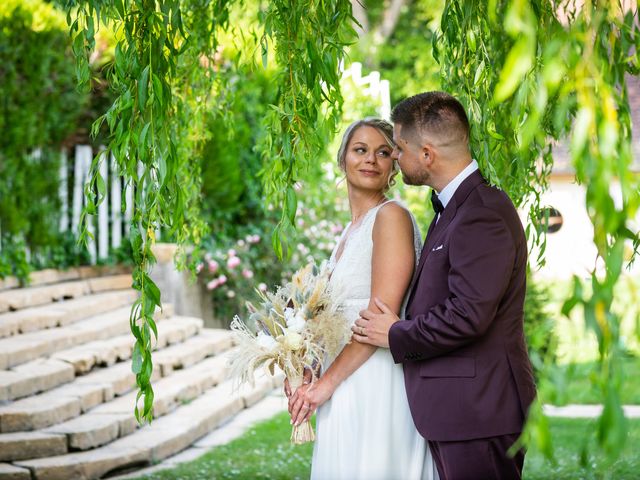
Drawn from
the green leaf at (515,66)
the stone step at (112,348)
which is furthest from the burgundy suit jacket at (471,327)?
the stone step at (112,348)

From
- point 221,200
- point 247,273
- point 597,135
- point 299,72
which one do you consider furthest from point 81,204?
point 597,135

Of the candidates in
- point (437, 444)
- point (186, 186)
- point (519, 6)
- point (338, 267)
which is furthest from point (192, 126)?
point (519, 6)

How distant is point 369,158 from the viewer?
11.5 ft

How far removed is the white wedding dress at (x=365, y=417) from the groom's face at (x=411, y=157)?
0.30m

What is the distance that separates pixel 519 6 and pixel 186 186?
3.38 metres

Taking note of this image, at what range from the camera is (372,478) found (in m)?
3.35

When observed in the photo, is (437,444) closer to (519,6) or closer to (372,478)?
(372,478)

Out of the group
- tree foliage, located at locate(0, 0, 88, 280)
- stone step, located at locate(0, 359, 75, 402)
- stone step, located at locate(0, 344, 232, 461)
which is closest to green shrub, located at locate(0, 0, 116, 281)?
tree foliage, located at locate(0, 0, 88, 280)

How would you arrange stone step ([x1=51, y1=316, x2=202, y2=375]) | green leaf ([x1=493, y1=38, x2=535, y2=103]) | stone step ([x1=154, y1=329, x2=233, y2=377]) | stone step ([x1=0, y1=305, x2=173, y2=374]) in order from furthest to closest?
1. stone step ([x1=154, y1=329, x2=233, y2=377])
2. stone step ([x1=51, y1=316, x2=202, y2=375])
3. stone step ([x1=0, y1=305, x2=173, y2=374])
4. green leaf ([x1=493, y1=38, x2=535, y2=103])

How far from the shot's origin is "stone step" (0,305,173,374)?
6.53 metres

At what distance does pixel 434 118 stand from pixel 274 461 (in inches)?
144

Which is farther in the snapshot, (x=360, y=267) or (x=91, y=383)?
(x=91, y=383)

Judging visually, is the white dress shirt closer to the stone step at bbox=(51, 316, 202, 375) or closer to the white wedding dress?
the white wedding dress

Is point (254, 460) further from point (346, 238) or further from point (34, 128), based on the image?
point (34, 128)
